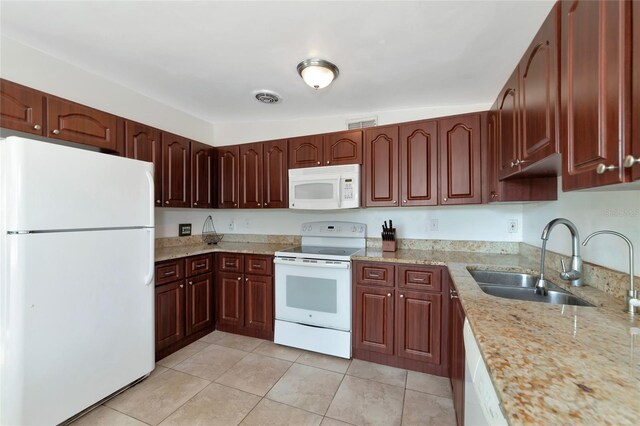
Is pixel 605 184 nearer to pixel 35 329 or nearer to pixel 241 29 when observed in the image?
pixel 241 29

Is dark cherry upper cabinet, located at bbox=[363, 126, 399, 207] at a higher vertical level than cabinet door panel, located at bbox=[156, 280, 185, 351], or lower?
higher

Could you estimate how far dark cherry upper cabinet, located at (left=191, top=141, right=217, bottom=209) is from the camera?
9.39 feet

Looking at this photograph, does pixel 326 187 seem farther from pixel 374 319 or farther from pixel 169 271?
pixel 169 271

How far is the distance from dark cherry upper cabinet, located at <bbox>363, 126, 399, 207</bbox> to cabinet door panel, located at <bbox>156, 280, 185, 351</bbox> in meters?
1.98

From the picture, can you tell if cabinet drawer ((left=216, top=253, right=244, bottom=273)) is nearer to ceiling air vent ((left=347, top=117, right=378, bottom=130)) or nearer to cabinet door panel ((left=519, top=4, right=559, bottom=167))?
ceiling air vent ((left=347, top=117, right=378, bottom=130))

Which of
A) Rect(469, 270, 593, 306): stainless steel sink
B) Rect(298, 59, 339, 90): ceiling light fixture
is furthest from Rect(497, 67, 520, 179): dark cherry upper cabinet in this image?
Rect(298, 59, 339, 90): ceiling light fixture

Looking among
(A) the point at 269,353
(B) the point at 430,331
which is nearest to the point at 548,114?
(B) the point at 430,331

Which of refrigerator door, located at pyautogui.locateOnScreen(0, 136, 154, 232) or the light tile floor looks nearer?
refrigerator door, located at pyautogui.locateOnScreen(0, 136, 154, 232)

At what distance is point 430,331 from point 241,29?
256cm

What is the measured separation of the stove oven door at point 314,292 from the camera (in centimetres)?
231

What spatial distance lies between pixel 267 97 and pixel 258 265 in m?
1.69

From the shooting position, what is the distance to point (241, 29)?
64.1 inches

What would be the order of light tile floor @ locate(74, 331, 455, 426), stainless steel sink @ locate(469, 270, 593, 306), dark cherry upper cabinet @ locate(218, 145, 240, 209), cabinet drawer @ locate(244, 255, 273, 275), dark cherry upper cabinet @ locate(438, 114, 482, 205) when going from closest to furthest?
1. stainless steel sink @ locate(469, 270, 593, 306)
2. light tile floor @ locate(74, 331, 455, 426)
3. dark cherry upper cabinet @ locate(438, 114, 482, 205)
4. cabinet drawer @ locate(244, 255, 273, 275)
5. dark cherry upper cabinet @ locate(218, 145, 240, 209)

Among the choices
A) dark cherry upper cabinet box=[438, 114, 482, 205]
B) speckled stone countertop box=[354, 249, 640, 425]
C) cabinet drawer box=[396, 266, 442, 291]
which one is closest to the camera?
speckled stone countertop box=[354, 249, 640, 425]
